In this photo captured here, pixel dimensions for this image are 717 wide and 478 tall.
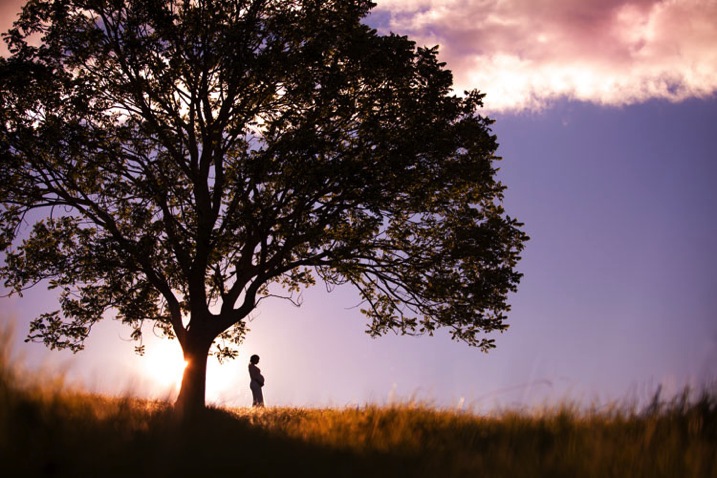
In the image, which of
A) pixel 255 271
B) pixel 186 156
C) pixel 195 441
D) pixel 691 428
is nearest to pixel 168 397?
pixel 195 441

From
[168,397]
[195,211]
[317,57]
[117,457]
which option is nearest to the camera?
[117,457]

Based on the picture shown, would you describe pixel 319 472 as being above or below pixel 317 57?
below

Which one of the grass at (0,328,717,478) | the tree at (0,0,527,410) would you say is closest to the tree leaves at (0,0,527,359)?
the tree at (0,0,527,410)

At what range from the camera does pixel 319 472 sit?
8.07 meters

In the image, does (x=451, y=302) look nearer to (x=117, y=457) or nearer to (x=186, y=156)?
(x=186, y=156)

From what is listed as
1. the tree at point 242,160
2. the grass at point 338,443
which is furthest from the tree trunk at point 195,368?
the grass at point 338,443

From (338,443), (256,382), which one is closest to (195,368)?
(256,382)

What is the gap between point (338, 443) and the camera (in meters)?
9.10

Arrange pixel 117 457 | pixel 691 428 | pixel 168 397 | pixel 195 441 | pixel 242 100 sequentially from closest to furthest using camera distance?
pixel 117 457 < pixel 195 441 < pixel 691 428 < pixel 168 397 < pixel 242 100

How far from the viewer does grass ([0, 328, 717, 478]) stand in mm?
7488

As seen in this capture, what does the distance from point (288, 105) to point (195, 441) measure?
1381 cm

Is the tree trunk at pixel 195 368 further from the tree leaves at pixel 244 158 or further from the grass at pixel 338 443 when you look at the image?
the grass at pixel 338 443

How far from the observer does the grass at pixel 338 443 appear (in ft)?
Answer: 24.6

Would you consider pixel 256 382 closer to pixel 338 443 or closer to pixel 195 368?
pixel 195 368
